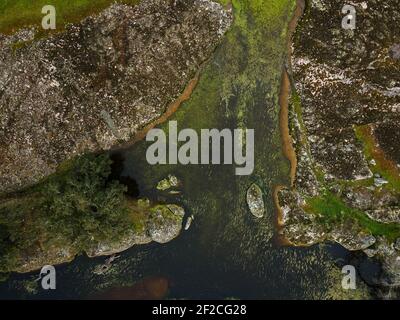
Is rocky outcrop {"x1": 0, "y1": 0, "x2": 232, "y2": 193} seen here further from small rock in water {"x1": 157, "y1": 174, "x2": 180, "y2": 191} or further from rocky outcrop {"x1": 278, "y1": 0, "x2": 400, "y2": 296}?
rocky outcrop {"x1": 278, "y1": 0, "x2": 400, "y2": 296}

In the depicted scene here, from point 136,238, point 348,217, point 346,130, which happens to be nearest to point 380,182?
point 348,217

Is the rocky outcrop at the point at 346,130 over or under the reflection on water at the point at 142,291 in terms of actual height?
over

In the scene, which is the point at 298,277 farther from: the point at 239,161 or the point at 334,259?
the point at 239,161

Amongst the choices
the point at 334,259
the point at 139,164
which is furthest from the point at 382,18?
the point at 139,164

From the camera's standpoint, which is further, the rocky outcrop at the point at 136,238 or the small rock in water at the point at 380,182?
the small rock in water at the point at 380,182

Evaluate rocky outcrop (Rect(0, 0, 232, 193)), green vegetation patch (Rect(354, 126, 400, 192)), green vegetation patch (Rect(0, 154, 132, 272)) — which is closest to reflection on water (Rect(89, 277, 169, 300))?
green vegetation patch (Rect(0, 154, 132, 272))

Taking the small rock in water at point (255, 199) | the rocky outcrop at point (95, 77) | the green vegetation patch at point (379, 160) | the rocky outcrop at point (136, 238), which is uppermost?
the rocky outcrop at point (95, 77)

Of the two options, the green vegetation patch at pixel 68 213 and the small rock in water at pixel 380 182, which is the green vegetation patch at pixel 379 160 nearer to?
the small rock in water at pixel 380 182

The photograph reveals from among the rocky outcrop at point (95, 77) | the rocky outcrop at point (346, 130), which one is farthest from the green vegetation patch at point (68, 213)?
the rocky outcrop at point (346, 130)

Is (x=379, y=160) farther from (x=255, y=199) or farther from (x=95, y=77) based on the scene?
(x=95, y=77)
